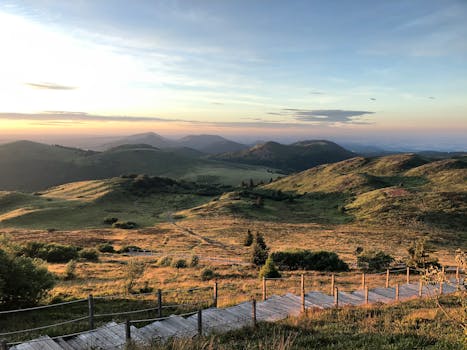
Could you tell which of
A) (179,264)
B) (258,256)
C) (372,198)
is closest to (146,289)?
(179,264)

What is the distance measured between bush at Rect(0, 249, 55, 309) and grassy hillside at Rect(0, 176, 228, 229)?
65528mm

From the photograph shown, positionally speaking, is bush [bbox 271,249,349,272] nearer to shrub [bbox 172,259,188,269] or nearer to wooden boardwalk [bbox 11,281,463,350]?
shrub [bbox 172,259,188,269]

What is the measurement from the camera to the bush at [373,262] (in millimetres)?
Result: 34438

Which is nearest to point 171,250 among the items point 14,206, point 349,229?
point 349,229

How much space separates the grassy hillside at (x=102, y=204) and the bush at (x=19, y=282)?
215 feet

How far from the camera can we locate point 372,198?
97.5 meters

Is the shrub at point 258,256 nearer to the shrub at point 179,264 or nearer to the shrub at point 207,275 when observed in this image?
the shrub at point 179,264

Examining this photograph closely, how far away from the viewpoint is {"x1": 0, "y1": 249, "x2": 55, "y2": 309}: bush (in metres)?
16.4

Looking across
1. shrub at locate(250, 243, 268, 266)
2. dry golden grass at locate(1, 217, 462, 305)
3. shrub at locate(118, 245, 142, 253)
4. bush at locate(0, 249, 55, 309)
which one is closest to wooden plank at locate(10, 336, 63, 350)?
bush at locate(0, 249, 55, 309)

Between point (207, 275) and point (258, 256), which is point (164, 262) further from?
point (207, 275)

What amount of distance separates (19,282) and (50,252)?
82.9 ft

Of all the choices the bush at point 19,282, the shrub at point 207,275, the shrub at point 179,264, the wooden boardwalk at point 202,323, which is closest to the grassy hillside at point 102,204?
the shrub at point 179,264

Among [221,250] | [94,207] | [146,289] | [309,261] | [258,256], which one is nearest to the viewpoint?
[146,289]

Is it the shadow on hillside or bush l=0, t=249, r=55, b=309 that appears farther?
the shadow on hillside
